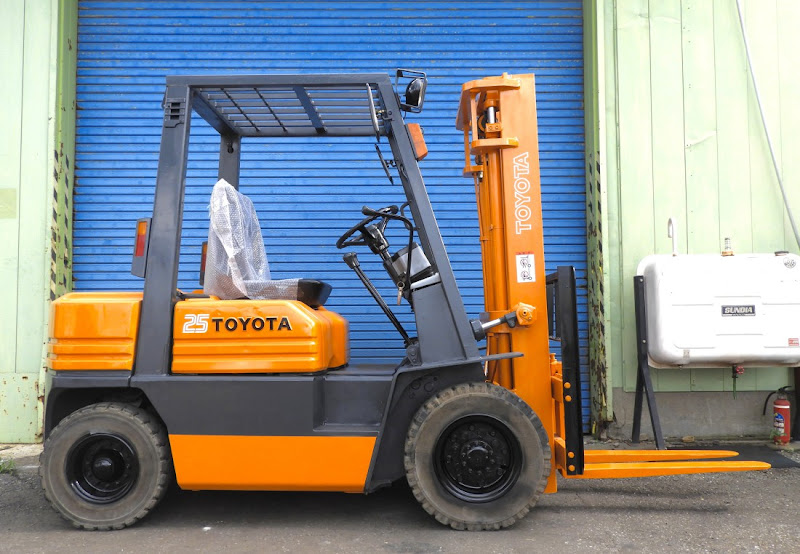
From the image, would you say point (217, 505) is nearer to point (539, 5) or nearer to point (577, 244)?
point (577, 244)

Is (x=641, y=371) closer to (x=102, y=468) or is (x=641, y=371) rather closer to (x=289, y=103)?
(x=289, y=103)

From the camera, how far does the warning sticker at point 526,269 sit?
3838mm

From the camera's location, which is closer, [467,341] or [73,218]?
[467,341]

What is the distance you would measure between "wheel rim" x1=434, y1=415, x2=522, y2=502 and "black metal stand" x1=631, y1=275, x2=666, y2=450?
232cm

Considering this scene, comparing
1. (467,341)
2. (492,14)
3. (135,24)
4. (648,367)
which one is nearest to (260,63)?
(135,24)

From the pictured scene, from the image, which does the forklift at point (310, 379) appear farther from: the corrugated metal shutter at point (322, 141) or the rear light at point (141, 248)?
the corrugated metal shutter at point (322, 141)

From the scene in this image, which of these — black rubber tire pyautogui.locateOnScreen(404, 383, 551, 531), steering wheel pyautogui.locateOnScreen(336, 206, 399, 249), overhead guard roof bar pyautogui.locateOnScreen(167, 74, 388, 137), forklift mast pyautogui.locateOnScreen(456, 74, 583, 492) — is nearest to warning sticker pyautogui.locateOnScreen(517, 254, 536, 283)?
forklift mast pyautogui.locateOnScreen(456, 74, 583, 492)

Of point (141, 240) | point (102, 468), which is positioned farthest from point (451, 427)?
point (141, 240)

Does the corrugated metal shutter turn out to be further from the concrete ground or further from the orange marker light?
the orange marker light

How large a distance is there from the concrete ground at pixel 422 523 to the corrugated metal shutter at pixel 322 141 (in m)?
1.93

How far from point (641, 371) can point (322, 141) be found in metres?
3.72

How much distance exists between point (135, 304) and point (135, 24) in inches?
155

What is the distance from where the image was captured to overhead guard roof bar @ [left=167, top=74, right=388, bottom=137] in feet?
12.1

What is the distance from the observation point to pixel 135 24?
626 cm
